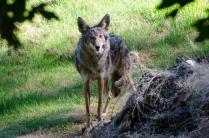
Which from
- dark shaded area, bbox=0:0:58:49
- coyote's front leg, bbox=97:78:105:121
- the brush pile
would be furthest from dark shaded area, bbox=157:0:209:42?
coyote's front leg, bbox=97:78:105:121

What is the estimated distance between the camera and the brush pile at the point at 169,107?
845cm

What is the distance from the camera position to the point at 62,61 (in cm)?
1405

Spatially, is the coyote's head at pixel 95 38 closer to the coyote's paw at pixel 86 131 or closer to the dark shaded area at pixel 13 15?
the coyote's paw at pixel 86 131

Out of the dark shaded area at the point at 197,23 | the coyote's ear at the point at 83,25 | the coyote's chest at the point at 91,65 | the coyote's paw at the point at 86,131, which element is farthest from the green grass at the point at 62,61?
the dark shaded area at the point at 197,23

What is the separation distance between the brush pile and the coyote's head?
0.88 meters

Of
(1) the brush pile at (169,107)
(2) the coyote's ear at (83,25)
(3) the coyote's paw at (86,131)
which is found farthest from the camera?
(2) the coyote's ear at (83,25)

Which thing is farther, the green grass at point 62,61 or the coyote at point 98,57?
the green grass at point 62,61

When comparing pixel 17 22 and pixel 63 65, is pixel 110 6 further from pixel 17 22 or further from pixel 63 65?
pixel 17 22

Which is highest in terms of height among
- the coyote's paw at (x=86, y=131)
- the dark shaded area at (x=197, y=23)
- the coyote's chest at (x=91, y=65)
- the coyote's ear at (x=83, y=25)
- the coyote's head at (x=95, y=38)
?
the dark shaded area at (x=197, y=23)

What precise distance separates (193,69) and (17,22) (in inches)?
172

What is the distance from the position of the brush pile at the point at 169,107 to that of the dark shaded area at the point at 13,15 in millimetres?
3471

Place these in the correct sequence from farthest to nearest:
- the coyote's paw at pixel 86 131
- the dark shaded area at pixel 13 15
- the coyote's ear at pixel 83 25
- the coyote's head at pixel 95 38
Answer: the coyote's ear at pixel 83 25 < the coyote's head at pixel 95 38 < the coyote's paw at pixel 86 131 < the dark shaded area at pixel 13 15

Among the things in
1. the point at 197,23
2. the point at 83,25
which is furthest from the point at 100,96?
the point at 197,23

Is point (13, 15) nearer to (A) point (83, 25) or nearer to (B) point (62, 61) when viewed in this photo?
(A) point (83, 25)
